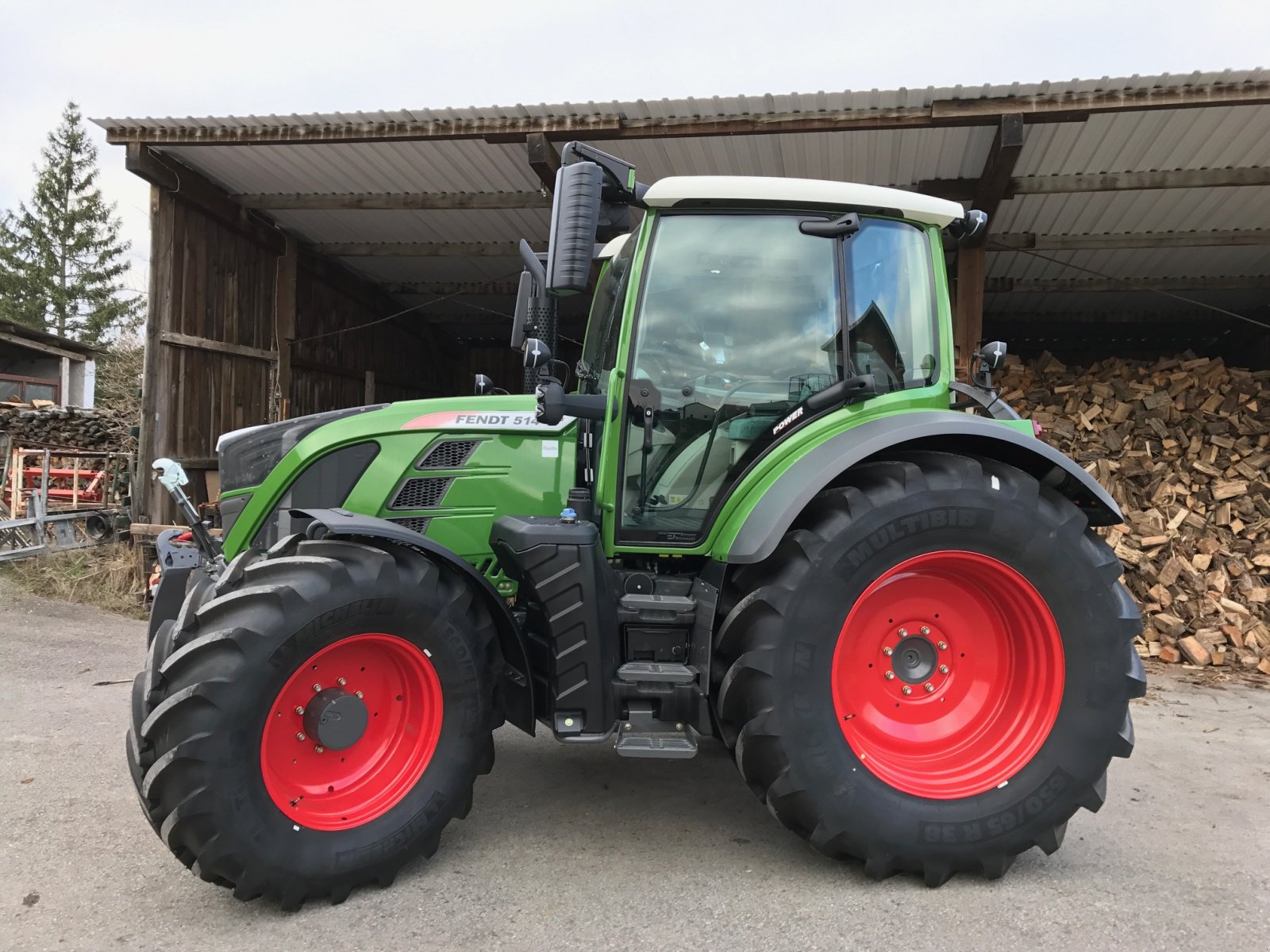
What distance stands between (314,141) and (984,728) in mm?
6375

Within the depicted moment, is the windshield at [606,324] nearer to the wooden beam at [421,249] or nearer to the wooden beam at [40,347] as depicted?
the wooden beam at [421,249]

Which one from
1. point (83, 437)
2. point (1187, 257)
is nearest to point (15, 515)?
point (83, 437)

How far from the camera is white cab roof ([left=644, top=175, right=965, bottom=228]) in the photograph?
A: 9.83 ft

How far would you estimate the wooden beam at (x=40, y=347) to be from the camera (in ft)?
59.8

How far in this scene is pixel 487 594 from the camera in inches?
112

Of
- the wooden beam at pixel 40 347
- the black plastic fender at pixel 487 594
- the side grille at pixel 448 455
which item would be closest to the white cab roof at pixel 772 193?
the side grille at pixel 448 455

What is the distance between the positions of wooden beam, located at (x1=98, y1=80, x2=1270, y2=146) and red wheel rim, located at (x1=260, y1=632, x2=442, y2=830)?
488cm

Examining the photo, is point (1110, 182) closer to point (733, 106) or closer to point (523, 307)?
point (733, 106)

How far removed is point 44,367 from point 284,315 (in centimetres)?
1457

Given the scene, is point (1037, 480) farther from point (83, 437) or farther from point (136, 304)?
point (136, 304)

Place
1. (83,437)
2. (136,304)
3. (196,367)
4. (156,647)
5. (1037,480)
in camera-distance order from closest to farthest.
→ (156,647) → (1037,480) → (196,367) → (83,437) → (136,304)

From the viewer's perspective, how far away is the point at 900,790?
2756 millimetres

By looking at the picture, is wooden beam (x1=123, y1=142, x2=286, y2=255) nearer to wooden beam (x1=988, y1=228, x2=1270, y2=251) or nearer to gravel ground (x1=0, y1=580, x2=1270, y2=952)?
gravel ground (x1=0, y1=580, x2=1270, y2=952)

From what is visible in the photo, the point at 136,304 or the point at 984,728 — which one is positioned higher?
the point at 136,304
